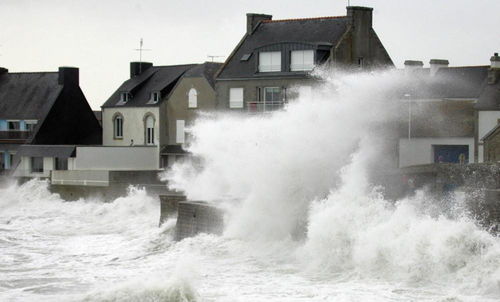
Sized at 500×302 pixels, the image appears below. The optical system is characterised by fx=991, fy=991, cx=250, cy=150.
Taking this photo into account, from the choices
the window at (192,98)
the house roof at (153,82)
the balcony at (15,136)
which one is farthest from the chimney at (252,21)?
the balcony at (15,136)

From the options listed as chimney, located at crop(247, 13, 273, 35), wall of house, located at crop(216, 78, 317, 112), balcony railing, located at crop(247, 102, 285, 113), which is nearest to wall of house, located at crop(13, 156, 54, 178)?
wall of house, located at crop(216, 78, 317, 112)

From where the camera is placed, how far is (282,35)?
146 feet

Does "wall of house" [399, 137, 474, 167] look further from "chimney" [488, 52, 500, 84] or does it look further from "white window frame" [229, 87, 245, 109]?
"white window frame" [229, 87, 245, 109]

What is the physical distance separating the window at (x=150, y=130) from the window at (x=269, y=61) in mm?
9583

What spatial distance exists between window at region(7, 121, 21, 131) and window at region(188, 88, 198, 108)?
1072 centimetres

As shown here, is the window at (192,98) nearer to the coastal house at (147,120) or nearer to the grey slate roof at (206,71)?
the coastal house at (147,120)

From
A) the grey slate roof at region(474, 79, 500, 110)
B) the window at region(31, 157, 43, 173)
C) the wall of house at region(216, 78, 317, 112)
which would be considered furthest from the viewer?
the window at region(31, 157, 43, 173)

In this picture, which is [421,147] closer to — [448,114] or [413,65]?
[448,114]

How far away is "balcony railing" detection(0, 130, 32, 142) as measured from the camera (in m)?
53.3

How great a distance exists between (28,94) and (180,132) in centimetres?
1045

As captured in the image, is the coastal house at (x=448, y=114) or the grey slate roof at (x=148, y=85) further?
the grey slate roof at (x=148, y=85)

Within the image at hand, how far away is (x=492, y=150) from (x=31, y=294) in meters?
22.7

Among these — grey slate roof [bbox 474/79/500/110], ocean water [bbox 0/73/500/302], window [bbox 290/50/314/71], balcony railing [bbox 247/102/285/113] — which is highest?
window [bbox 290/50/314/71]

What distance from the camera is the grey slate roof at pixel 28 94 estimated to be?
5419 centimetres
